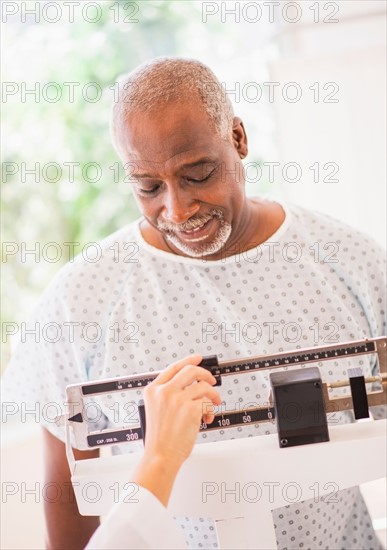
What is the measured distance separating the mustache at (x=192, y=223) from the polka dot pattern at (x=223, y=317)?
0.27 feet

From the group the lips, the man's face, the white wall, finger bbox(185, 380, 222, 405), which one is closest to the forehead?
the man's face

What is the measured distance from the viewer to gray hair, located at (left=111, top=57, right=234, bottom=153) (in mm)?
1206

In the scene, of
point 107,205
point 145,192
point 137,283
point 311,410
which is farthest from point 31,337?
point 107,205

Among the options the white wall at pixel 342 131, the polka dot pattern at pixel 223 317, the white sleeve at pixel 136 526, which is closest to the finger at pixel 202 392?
the white sleeve at pixel 136 526

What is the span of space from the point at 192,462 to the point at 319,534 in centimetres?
36

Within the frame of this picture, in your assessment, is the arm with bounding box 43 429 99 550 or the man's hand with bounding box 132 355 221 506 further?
the arm with bounding box 43 429 99 550

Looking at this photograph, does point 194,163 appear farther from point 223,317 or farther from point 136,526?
point 136,526

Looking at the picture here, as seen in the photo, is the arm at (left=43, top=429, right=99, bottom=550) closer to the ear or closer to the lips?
the lips

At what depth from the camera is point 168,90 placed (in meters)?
1.21

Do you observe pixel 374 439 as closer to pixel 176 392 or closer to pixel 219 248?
pixel 176 392

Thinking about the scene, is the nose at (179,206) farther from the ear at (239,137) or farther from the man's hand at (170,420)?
the man's hand at (170,420)

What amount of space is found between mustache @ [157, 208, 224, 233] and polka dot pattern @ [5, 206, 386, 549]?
→ 0.27 ft

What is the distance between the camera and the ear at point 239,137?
133 cm

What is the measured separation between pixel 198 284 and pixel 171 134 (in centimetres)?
27
